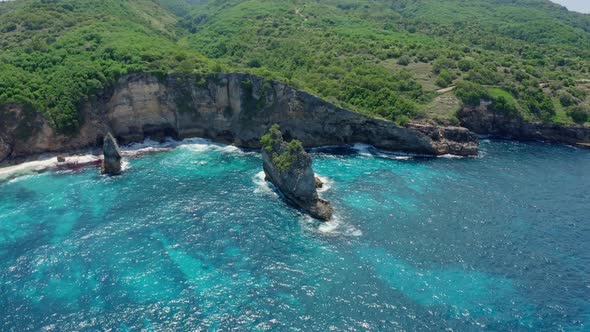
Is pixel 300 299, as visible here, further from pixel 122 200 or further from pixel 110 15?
pixel 110 15

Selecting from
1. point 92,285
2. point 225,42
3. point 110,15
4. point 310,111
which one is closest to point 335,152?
point 310,111

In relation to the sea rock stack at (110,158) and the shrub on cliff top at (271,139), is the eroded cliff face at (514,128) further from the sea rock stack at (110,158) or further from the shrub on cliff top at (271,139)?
the sea rock stack at (110,158)

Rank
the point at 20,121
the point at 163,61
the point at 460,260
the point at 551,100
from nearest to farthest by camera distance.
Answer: the point at 460,260
the point at 20,121
the point at 163,61
the point at 551,100

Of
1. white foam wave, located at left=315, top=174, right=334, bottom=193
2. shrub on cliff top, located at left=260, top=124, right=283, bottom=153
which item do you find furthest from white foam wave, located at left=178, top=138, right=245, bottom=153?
white foam wave, located at left=315, top=174, right=334, bottom=193

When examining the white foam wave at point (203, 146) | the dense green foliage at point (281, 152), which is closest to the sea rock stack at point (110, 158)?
the white foam wave at point (203, 146)

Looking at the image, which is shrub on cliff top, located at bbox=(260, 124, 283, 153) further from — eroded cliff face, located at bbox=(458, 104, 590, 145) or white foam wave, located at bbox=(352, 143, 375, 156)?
eroded cliff face, located at bbox=(458, 104, 590, 145)

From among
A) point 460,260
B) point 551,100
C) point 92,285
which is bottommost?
point 92,285
